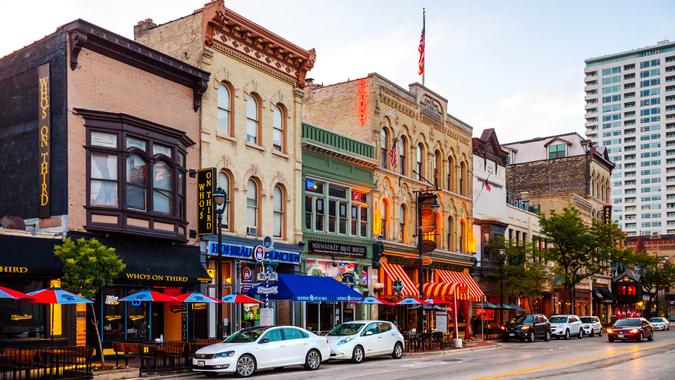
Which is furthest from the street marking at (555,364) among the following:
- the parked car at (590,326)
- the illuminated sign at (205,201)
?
the parked car at (590,326)

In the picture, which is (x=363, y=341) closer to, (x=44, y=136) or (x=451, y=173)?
(x=44, y=136)

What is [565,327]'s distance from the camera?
49531 millimetres

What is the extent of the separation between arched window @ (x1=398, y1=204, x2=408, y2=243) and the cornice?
1762 cm

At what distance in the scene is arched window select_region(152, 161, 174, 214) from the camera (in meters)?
28.2

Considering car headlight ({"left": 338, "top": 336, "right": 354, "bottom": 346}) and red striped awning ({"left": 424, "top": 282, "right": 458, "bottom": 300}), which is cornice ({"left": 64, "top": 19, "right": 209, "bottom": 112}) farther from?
red striped awning ({"left": 424, "top": 282, "right": 458, "bottom": 300})

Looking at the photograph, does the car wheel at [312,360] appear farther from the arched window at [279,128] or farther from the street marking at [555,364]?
the arched window at [279,128]

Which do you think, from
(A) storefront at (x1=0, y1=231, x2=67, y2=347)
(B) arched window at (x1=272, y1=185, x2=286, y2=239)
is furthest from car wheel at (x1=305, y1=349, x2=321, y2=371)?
(B) arched window at (x1=272, y1=185, x2=286, y2=239)

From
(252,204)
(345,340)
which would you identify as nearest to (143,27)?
(252,204)

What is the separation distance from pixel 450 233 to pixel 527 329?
8.42 m

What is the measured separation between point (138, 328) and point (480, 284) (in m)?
31.6

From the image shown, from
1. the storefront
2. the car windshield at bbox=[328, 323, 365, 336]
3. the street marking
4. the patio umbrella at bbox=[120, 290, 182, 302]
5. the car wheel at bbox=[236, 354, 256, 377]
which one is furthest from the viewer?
the car windshield at bbox=[328, 323, 365, 336]

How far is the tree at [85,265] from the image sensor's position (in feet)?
73.0

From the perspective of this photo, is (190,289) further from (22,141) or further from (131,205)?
(22,141)

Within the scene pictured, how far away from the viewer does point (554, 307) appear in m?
67.9
